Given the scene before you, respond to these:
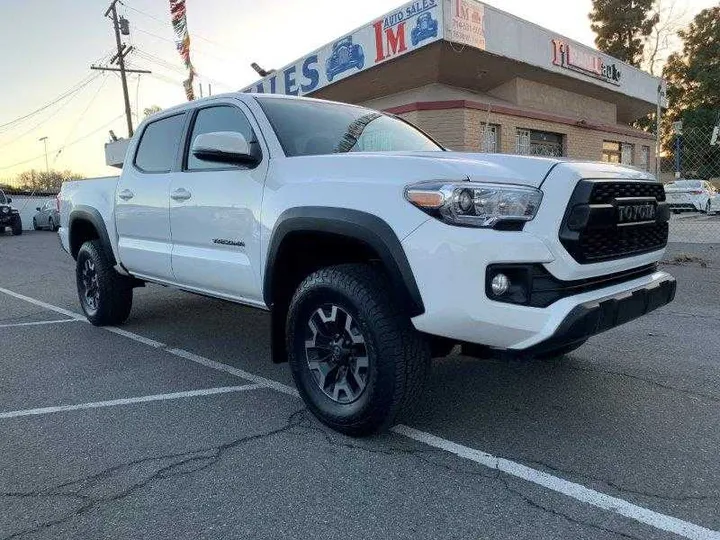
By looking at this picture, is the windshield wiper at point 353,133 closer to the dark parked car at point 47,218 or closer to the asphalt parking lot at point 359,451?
the asphalt parking lot at point 359,451

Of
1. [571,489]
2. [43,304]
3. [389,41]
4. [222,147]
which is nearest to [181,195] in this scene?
[222,147]

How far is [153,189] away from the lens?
188 inches

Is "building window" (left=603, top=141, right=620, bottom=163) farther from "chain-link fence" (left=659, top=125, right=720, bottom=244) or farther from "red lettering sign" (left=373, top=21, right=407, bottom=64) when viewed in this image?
"red lettering sign" (left=373, top=21, right=407, bottom=64)

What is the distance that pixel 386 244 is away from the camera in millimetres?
2824

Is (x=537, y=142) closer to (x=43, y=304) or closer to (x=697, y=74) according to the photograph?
(x=43, y=304)

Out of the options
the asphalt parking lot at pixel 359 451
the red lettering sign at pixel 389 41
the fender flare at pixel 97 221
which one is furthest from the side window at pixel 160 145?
the red lettering sign at pixel 389 41

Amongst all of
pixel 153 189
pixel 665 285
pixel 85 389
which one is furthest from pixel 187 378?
pixel 665 285

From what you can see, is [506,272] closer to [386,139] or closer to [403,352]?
[403,352]

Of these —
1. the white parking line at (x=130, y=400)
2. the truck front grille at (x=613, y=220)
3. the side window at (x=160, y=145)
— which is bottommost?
the white parking line at (x=130, y=400)

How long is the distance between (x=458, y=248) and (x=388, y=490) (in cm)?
114

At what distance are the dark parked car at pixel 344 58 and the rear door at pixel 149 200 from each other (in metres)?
9.22

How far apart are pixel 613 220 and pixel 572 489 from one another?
4.32 ft

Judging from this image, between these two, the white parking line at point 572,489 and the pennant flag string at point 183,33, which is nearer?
the white parking line at point 572,489

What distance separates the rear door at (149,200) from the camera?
15.2 ft
